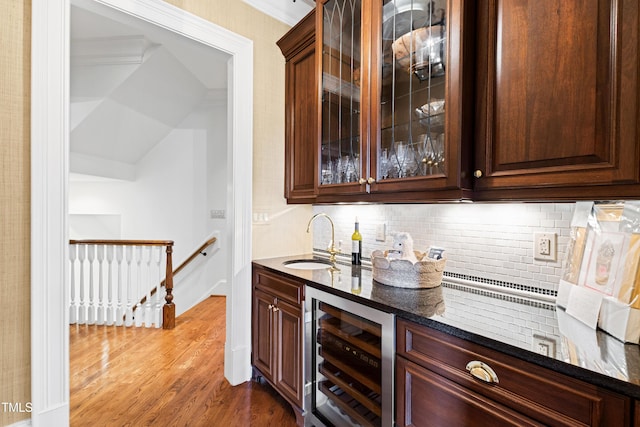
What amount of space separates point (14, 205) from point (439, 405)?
6.87ft

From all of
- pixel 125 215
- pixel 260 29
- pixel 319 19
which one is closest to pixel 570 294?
pixel 319 19

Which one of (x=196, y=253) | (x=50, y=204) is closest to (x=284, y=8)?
(x=50, y=204)

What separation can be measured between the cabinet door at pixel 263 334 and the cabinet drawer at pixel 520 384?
3.57ft

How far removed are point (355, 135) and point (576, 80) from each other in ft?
3.12


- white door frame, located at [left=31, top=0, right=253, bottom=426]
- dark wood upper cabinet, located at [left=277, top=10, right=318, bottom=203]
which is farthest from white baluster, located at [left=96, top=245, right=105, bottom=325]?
dark wood upper cabinet, located at [left=277, top=10, right=318, bottom=203]

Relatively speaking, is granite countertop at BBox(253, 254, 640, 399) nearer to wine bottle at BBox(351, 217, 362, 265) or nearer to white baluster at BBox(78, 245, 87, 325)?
wine bottle at BBox(351, 217, 362, 265)

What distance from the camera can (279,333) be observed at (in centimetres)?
191

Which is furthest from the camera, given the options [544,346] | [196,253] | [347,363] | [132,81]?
[196,253]

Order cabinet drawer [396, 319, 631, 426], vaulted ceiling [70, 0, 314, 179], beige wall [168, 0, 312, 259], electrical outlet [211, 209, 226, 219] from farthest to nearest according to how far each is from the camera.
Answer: electrical outlet [211, 209, 226, 219] → vaulted ceiling [70, 0, 314, 179] → beige wall [168, 0, 312, 259] → cabinet drawer [396, 319, 631, 426]

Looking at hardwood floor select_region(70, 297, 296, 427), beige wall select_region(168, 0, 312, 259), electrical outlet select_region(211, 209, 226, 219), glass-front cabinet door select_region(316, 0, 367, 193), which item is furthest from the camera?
electrical outlet select_region(211, 209, 226, 219)

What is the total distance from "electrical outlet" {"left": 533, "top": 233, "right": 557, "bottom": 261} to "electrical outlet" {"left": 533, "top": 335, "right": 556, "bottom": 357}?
1.61 feet

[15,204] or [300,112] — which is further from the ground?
[300,112]

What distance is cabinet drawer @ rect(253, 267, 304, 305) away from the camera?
1.75 metres

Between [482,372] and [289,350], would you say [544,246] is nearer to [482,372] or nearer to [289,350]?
[482,372]
